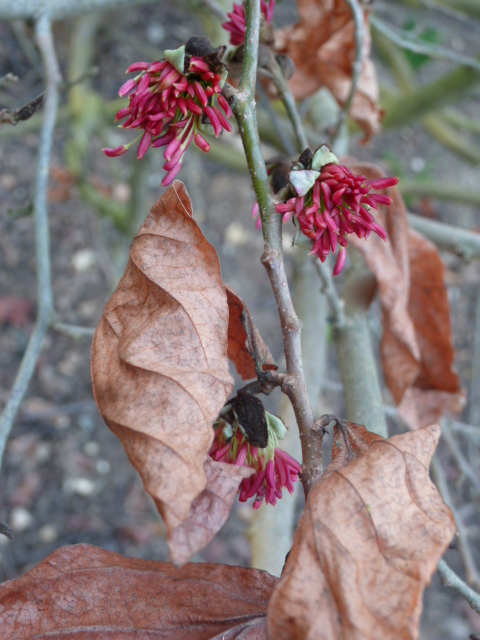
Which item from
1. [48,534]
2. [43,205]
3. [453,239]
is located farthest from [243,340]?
[48,534]

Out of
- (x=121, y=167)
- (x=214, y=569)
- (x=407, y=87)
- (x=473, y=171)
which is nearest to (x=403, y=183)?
(x=407, y=87)

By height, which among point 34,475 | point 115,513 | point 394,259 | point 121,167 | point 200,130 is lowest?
point 115,513

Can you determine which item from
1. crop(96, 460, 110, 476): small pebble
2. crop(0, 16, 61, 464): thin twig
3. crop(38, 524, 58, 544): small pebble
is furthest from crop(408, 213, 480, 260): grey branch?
crop(38, 524, 58, 544): small pebble

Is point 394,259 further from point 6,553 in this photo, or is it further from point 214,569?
point 6,553

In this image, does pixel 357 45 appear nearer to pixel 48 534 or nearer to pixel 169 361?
pixel 169 361

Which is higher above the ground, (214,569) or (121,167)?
(121,167)

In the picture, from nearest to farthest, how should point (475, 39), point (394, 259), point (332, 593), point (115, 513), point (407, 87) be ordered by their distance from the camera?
1. point (332, 593)
2. point (394, 259)
3. point (115, 513)
4. point (407, 87)
5. point (475, 39)

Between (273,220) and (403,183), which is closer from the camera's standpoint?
(273,220)
